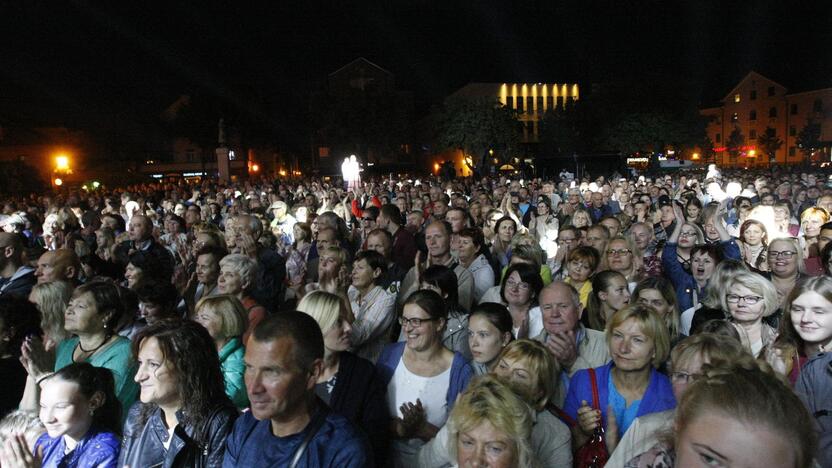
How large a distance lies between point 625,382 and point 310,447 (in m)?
1.76

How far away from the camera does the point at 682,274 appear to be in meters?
6.81

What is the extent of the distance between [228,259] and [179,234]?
Answer: 473cm

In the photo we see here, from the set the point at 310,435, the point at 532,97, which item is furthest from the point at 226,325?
the point at 532,97

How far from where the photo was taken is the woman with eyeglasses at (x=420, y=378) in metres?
3.47

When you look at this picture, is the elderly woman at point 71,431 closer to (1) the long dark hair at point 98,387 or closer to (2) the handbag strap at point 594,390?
(1) the long dark hair at point 98,387

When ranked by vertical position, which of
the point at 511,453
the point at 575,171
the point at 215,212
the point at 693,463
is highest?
the point at 575,171

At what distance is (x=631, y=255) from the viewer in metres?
6.67

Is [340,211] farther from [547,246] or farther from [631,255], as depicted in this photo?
[631,255]

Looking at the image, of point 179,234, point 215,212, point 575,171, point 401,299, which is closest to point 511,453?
point 401,299

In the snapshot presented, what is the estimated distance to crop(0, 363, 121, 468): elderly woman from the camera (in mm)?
2980

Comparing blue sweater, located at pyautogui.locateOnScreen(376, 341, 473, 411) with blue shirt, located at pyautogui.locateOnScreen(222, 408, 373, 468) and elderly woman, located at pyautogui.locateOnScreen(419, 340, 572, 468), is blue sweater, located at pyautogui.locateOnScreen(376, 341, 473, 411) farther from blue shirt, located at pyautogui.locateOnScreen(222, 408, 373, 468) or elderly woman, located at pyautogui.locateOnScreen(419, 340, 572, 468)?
blue shirt, located at pyautogui.locateOnScreen(222, 408, 373, 468)

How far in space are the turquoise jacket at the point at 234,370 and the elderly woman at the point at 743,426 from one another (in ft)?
7.93

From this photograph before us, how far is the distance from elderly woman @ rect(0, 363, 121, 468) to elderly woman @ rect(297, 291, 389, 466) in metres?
1.05

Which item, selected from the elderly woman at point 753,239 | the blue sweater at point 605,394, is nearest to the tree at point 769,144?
the elderly woman at point 753,239
